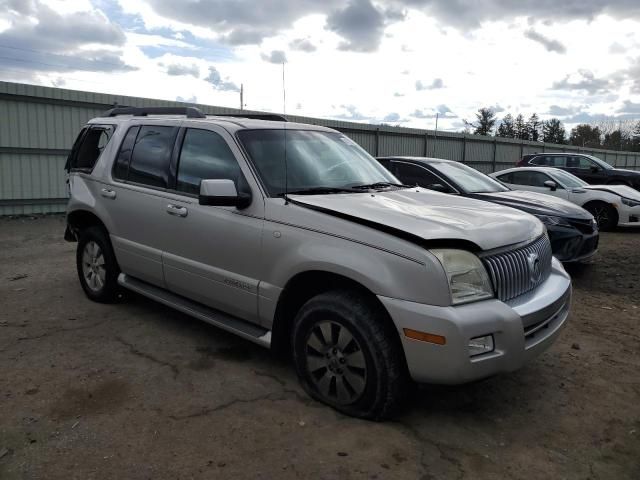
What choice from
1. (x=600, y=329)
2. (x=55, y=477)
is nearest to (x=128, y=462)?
(x=55, y=477)

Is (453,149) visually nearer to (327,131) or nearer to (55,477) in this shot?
(327,131)

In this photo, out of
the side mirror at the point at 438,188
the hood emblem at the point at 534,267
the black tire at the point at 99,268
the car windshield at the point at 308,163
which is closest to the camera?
the hood emblem at the point at 534,267

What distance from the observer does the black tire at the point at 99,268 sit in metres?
4.97

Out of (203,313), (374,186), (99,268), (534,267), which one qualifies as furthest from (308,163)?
(99,268)

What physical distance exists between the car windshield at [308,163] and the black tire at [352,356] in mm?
932

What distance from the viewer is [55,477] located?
8.39ft

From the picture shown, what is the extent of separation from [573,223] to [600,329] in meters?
2.21

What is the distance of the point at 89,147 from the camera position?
538 centimetres

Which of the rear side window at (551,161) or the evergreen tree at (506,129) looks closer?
the rear side window at (551,161)

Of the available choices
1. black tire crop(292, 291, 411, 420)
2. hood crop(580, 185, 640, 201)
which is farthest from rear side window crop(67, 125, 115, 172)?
hood crop(580, 185, 640, 201)

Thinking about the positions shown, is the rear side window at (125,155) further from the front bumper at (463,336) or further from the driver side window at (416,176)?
the driver side window at (416,176)

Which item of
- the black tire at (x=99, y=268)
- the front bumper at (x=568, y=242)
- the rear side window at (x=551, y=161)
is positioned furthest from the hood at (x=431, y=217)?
the rear side window at (x=551, y=161)

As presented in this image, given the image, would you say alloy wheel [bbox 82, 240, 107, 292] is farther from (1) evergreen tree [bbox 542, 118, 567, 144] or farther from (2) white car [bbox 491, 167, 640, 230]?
(1) evergreen tree [bbox 542, 118, 567, 144]

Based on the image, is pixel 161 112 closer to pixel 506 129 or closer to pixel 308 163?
pixel 308 163
